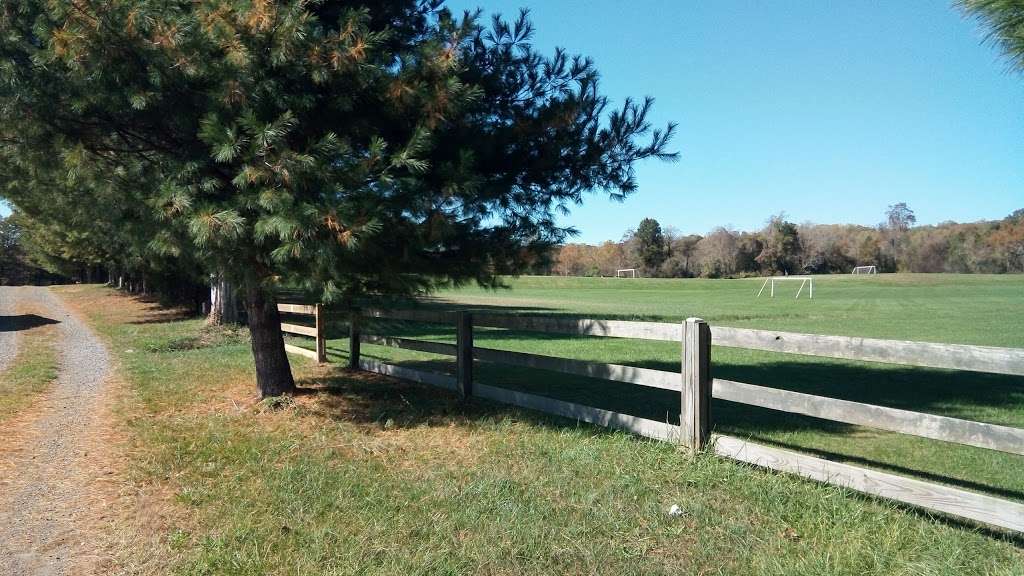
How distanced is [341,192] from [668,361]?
8.36m

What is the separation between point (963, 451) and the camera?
677 cm

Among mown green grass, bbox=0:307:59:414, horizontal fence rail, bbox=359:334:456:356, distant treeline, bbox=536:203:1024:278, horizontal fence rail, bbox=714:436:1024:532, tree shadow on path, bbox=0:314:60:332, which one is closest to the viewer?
horizontal fence rail, bbox=714:436:1024:532

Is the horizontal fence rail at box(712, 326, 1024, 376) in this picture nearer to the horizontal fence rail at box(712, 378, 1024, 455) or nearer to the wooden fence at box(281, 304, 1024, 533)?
→ the wooden fence at box(281, 304, 1024, 533)

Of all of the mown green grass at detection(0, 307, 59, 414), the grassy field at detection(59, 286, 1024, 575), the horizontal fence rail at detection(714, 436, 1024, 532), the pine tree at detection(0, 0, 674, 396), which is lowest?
the grassy field at detection(59, 286, 1024, 575)

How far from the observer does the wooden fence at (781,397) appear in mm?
4254

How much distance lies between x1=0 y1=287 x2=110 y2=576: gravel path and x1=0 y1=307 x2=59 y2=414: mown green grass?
23cm

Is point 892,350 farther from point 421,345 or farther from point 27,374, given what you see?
point 27,374

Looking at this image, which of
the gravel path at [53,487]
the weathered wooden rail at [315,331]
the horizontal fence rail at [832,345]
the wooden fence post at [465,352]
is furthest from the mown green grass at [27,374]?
the horizontal fence rail at [832,345]

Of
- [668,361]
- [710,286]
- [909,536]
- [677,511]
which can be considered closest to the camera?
[909,536]

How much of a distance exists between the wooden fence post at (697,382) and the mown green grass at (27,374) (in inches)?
294

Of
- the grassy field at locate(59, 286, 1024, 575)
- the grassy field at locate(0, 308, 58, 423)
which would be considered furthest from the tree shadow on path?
the grassy field at locate(59, 286, 1024, 575)

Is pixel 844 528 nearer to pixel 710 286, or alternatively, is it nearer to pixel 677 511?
pixel 677 511

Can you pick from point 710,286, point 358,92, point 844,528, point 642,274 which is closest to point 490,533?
point 844,528

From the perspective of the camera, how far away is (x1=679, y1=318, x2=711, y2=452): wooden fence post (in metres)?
5.79
